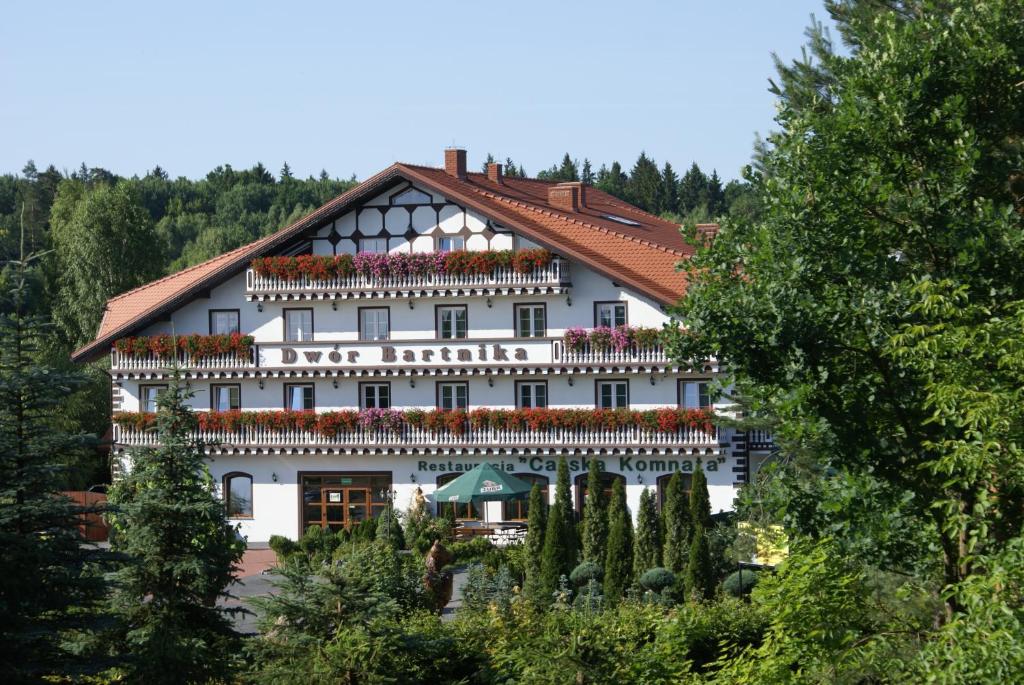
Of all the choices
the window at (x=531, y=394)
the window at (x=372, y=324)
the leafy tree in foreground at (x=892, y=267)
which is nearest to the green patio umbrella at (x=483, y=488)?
the window at (x=531, y=394)

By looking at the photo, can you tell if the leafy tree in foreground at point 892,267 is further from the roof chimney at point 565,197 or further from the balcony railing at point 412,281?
→ the roof chimney at point 565,197

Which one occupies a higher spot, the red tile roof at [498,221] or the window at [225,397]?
the red tile roof at [498,221]

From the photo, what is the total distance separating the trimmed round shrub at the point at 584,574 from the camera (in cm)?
3525

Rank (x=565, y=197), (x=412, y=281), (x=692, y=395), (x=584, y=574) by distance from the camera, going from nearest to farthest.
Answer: (x=584, y=574) < (x=692, y=395) < (x=412, y=281) < (x=565, y=197)

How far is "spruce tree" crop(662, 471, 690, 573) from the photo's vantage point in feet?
117

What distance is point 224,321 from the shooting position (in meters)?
47.6

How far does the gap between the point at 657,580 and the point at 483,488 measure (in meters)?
6.89

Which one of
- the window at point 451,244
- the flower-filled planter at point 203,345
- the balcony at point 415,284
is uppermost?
the window at point 451,244

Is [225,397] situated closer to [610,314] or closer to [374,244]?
[374,244]

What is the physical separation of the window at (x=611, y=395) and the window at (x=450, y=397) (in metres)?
4.26

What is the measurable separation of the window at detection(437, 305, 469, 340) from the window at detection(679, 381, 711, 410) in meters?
6.68

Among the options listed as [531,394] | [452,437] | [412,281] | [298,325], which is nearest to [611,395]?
[531,394]

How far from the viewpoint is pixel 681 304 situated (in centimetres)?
1822

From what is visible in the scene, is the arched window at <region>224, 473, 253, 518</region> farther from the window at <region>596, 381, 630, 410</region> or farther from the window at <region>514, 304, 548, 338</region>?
the window at <region>596, 381, 630, 410</region>
